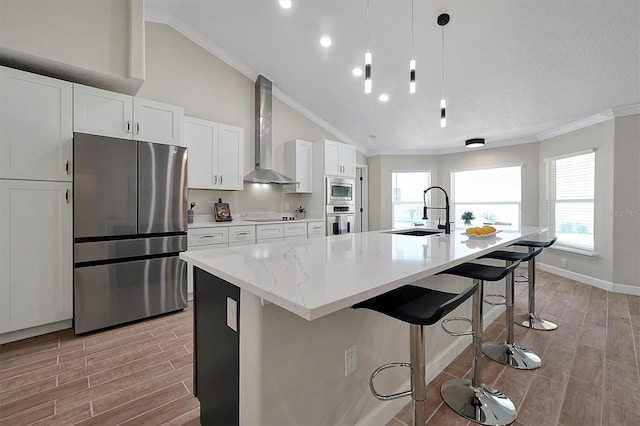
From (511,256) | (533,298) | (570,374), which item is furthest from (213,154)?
(570,374)

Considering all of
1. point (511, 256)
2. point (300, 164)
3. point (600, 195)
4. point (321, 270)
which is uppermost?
point (300, 164)

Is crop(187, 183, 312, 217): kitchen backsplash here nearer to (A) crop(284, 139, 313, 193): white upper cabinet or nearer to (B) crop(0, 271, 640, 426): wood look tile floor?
(A) crop(284, 139, 313, 193): white upper cabinet

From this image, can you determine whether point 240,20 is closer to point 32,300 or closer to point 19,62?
point 19,62

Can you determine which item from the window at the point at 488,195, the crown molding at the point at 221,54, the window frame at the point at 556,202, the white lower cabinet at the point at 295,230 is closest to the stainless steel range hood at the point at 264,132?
the crown molding at the point at 221,54

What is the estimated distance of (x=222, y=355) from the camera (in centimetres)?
126

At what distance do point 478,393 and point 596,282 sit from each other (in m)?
3.89

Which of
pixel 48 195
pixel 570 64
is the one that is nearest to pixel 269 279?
pixel 48 195

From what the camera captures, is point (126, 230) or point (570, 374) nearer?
point (570, 374)

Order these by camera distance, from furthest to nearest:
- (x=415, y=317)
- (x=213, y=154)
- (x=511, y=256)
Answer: (x=213, y=154), (x=511, y=256), (x=415, y=317)

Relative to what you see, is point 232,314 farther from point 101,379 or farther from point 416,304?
point 101,379

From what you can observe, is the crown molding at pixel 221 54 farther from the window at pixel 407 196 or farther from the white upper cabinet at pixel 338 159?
the window at pixel 407 196

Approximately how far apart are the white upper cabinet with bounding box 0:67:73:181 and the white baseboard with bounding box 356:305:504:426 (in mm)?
3101

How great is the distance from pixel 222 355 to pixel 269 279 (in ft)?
1.89

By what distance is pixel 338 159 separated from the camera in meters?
5.12
